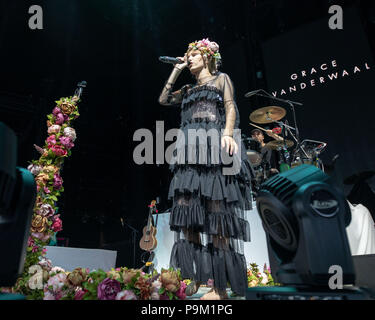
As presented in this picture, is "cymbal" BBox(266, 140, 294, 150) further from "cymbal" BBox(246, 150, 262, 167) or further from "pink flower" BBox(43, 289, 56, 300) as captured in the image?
"pink flower" BBox(43, 289, 56, 300)

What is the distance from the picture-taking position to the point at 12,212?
2.18 feet

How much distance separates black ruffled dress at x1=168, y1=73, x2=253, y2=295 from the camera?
52.1 inches

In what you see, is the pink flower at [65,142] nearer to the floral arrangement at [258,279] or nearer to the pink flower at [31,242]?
the pink flower at [31,242]

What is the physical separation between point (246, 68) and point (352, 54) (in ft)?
6.76

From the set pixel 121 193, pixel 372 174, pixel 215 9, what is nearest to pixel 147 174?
pixel 121 193

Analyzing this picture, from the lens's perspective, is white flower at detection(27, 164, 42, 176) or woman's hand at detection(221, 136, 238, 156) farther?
white flower at detection(27, 164, 42, 176)

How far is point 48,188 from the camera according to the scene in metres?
1.77

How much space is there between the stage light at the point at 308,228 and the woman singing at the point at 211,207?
561mm

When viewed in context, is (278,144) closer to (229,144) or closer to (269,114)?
(269,114)

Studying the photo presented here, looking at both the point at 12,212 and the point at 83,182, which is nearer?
the point at 12,212

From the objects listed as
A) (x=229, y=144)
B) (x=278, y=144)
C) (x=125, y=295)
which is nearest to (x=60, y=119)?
(x=229, y=144)

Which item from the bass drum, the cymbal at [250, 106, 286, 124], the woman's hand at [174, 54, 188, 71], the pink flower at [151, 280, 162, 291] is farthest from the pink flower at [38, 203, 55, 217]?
the cymbal at [250, 106, 286, 124]

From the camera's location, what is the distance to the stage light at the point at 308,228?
2.15ft

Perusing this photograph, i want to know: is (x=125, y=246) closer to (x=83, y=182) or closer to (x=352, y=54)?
(x=83, y=182)
